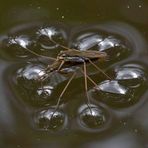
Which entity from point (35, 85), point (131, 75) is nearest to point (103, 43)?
point (131, 75)

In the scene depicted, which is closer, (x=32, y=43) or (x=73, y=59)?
(x=73, y=59)

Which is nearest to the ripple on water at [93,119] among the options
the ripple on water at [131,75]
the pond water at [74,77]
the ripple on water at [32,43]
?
the pond water at [74,77]

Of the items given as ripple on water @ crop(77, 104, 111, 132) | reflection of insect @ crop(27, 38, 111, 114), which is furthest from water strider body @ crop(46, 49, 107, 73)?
ripple on water @ crop(77, 104, 111, 132)

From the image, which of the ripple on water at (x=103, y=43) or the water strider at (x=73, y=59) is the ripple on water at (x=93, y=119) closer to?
the water strider at (x=73, y=59)

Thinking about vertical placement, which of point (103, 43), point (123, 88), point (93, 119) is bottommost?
point (93, 119)

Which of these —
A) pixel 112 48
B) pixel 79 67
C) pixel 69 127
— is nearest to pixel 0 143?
pixel 69 127

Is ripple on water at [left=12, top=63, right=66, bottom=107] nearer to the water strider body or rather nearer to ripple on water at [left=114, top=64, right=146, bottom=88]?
the water strider body

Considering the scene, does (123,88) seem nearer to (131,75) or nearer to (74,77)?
(131,75)

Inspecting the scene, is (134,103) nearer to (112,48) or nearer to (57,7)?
(112,48)
